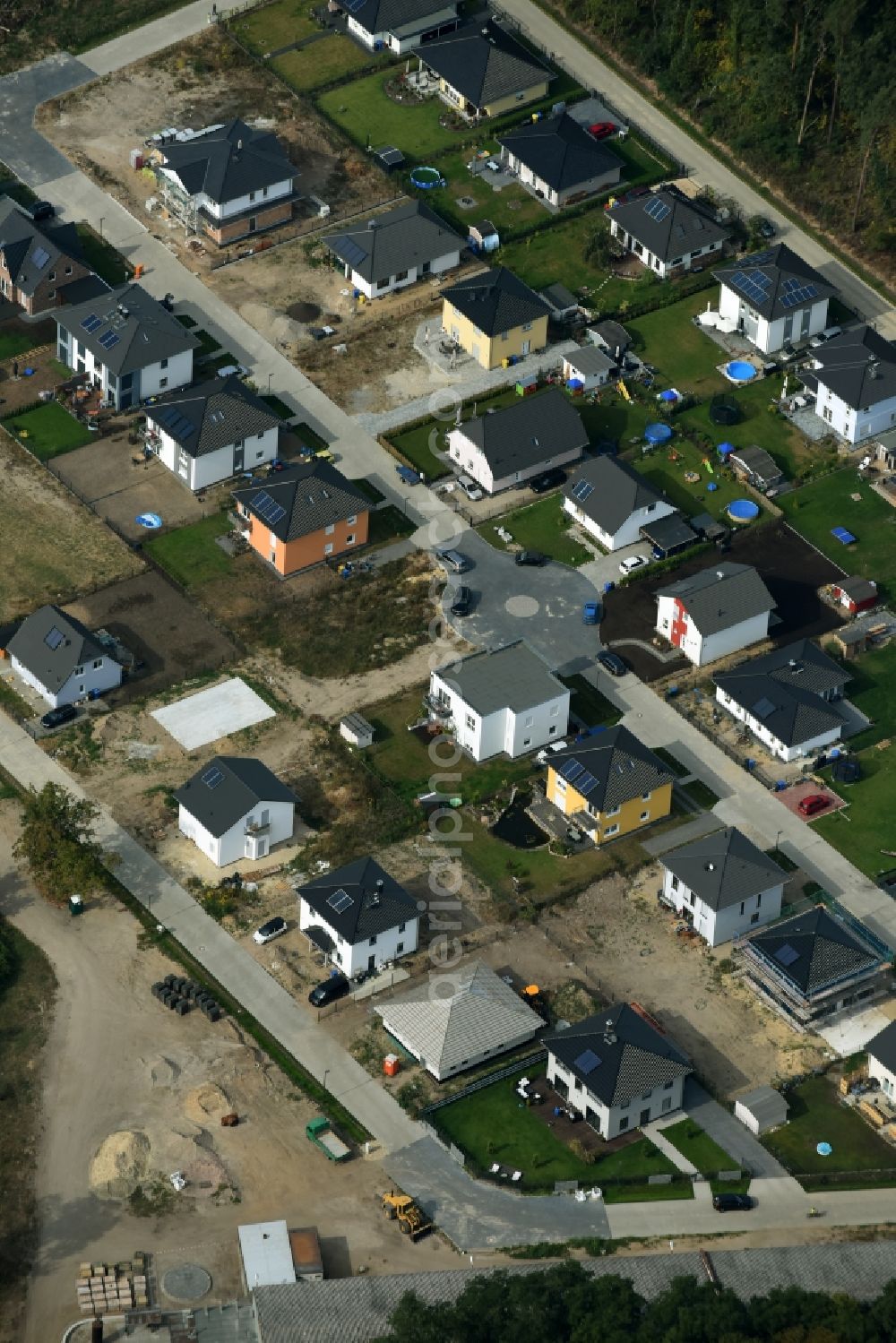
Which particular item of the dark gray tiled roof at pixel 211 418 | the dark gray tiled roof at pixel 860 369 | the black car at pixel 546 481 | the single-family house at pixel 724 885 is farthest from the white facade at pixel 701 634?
the dark gray tiled roof at pixel 211 418

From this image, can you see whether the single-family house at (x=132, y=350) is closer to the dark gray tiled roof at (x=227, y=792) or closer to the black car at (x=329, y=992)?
the dark gray tiled roof at (x=227, y=792)

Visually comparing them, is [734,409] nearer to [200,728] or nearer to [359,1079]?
[200,728]

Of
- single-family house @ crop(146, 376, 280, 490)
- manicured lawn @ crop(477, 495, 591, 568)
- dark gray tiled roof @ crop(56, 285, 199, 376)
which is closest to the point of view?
manicured lawn @ crop(477, 495, 591, 568)

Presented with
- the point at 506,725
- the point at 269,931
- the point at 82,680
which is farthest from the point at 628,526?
the point at 269,931

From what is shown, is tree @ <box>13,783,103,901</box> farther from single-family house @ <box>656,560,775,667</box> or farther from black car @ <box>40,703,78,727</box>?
single-family house @ <box>656,560,775,667</box>

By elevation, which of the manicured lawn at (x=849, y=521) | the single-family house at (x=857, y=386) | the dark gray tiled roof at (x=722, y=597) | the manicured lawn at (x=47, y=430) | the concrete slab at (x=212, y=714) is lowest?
the manicured lawn at (x=47, y=430)

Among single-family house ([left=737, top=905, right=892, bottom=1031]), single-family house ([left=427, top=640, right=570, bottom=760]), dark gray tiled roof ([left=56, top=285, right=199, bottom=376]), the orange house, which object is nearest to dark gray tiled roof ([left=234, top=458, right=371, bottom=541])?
the orange house

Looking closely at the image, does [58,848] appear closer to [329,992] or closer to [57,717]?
[57,717]
